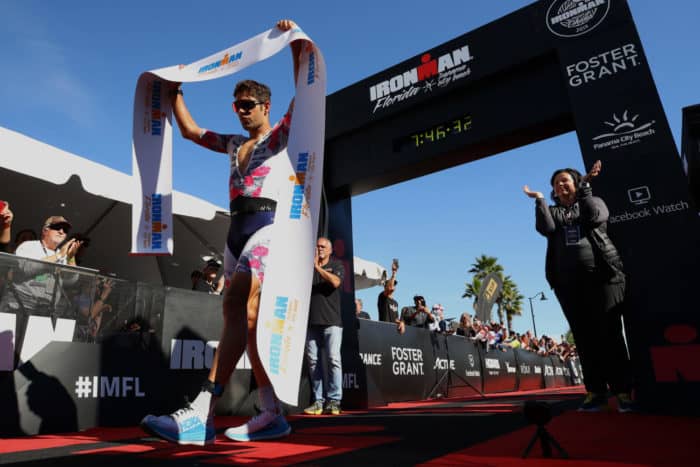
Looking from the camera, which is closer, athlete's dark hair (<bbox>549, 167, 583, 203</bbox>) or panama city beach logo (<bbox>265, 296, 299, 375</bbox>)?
panama city beach logo (<bbox>265, 296, 299, 375</bbox>)

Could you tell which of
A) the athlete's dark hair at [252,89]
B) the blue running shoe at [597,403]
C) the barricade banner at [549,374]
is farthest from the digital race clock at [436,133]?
the barricade banner at [549,374]

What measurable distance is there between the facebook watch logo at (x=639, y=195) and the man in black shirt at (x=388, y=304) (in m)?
4.11

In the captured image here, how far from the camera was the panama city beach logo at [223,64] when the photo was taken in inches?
106

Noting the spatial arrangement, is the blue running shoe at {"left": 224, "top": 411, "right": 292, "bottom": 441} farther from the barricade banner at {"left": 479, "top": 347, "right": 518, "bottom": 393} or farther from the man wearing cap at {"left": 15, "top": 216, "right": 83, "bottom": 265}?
the barricade banner at {"left": 479, "top": 347, "right": 518, "bottom": 393}

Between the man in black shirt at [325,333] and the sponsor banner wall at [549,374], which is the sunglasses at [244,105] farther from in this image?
the sponsor banner wall at [549,374]

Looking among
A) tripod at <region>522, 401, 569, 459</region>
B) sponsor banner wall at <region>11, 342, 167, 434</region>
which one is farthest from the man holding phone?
tripod at <region>522, 401, 569, 459</region>

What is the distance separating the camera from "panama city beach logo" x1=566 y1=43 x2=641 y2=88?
14.1 feet

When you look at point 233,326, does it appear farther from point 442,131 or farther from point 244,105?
point 442,131

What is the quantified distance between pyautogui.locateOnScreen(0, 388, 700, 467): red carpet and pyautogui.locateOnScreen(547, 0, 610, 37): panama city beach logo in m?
3.46

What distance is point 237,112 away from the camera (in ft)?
8.93

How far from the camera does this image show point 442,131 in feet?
17.9

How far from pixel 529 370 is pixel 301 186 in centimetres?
1345

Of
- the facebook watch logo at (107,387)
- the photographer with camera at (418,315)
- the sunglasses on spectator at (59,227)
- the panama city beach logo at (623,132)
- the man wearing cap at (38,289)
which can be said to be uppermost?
the panama city beach logo at (623,132)

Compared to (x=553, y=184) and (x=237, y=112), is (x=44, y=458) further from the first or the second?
(x=553, y=184)
